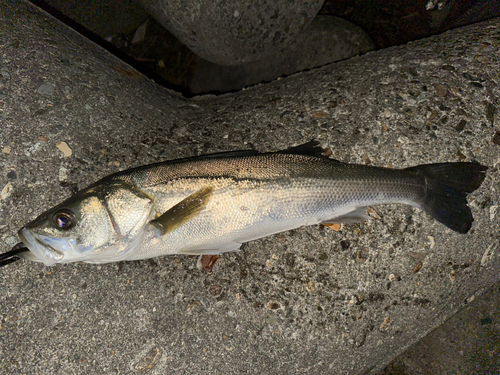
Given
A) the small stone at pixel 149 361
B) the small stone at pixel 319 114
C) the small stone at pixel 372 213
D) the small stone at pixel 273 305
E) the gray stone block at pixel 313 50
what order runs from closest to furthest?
the small stone at pixel 149 361, the small stone at pixel 273 305, the small stone at pixel 372 213, the small stone at pixel 319 114, the gray stone block at pixel 313 50

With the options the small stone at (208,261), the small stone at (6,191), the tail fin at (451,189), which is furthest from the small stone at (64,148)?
the tail fin at (451,189)

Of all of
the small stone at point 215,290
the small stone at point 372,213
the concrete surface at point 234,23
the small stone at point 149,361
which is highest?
the concrete surface at point 234,23

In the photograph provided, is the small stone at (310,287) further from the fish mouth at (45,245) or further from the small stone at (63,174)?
the small stone at (63,174)

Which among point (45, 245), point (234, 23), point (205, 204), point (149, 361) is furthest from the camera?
point (234, 23)

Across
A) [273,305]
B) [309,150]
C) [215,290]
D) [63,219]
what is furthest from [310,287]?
[63,219]

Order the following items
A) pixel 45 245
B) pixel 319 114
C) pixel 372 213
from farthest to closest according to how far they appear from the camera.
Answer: pixel 319 114 < pixel 372 213 < pixel 45 245

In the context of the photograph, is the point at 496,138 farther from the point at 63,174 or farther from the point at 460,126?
the point at 63,174

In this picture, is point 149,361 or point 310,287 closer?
point 149,361

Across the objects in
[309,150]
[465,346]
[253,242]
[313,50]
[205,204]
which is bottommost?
[465,346]
